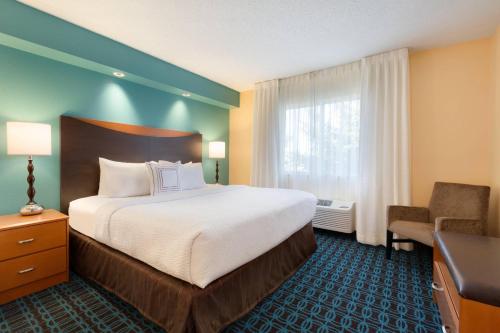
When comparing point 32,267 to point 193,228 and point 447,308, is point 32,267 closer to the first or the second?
point 193,228

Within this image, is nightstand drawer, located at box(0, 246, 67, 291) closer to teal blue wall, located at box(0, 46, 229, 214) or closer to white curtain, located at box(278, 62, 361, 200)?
teal blue wall, located at box(0, 46, 229, 214)

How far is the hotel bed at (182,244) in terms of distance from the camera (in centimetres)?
142

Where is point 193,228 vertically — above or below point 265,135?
below

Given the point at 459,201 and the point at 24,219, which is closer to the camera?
the point at 24,219

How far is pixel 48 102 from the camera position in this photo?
253 centimetres

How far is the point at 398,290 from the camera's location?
83.3 inches

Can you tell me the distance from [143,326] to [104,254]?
739 millimetres

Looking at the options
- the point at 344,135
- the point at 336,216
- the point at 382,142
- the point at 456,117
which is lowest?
the point at 336,216

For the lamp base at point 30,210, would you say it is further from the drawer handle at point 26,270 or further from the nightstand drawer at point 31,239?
the drawer handle at point 26,270

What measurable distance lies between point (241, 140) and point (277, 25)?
8.82ft

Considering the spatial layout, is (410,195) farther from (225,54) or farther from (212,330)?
(225,54)

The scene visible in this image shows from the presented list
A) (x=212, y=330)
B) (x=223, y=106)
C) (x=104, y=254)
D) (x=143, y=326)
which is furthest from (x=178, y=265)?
(x=223, y=106)

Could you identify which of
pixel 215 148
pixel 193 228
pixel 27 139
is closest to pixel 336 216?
pixel 215 148

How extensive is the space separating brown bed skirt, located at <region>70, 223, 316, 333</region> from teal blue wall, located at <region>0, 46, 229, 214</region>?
74 cm
